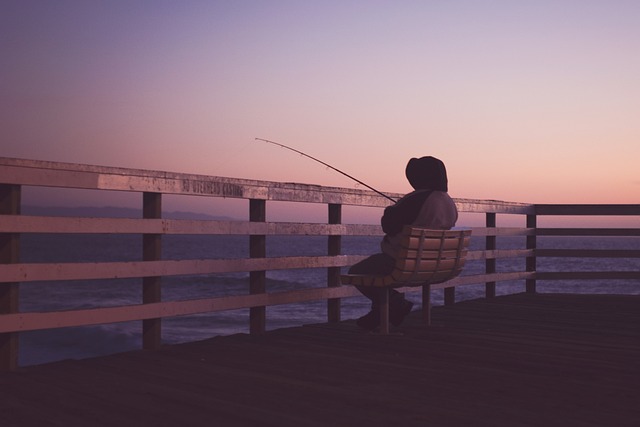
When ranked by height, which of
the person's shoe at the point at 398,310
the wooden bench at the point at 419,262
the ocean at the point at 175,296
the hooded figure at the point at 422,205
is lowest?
the ocean at the point at 175,296

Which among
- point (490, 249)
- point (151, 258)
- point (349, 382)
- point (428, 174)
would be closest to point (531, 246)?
point (490, 249)

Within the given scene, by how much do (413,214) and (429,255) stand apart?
34 centimetres

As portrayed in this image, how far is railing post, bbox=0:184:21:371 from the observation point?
458 cm

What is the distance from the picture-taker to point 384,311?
21.1 ft

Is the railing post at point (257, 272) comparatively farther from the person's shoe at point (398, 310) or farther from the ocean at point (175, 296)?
the ocean at point (175, 296)

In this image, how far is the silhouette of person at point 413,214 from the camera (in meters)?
6.33

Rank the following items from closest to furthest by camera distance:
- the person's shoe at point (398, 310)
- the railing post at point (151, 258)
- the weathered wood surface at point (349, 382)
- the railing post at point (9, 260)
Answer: the weathered wood surface at point (349, 382)
the railing post at point (9, 260)
the railing post at point (151, 258)
the person's shoe at point (398, 310)

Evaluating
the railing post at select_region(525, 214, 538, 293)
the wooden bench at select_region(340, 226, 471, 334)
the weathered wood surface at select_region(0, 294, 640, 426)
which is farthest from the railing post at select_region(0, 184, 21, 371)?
the railing post at select_region(525, 214, 538, 293)

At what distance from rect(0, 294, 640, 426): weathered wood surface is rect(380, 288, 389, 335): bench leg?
165mm

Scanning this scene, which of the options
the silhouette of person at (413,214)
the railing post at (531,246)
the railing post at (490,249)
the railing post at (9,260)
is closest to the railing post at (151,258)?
the railing post at (9,260)

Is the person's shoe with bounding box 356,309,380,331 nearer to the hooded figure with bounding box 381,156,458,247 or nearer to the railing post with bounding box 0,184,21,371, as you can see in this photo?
the hooded figure with bounding box 381,156,458,247

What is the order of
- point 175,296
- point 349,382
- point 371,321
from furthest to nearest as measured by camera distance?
point 175,296 → point 371,321 → point 349,382

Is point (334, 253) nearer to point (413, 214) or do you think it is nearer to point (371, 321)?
point (371, 321)

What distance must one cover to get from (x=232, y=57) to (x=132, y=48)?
104 inches
